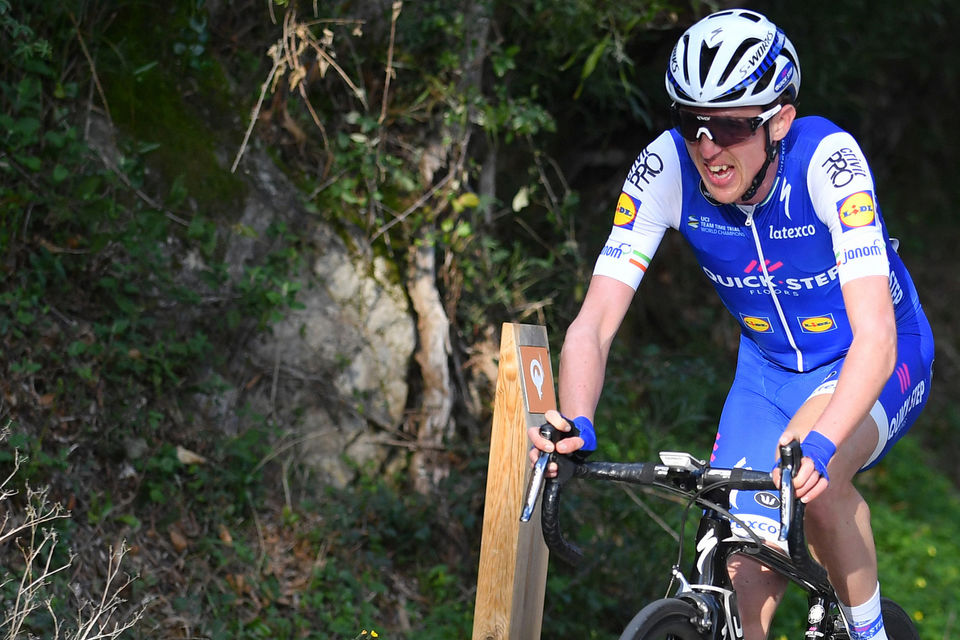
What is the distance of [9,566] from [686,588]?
2.49 meters

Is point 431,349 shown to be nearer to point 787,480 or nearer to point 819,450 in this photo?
point 819,450

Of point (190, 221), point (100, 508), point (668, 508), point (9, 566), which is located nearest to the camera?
point (9, 566)

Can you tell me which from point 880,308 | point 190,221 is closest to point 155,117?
point 190,221

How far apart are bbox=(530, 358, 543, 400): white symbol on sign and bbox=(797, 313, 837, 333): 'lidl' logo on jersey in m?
0.86

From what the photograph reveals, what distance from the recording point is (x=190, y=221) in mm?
Answer: 5094

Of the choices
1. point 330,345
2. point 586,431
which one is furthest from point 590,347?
point 330,345

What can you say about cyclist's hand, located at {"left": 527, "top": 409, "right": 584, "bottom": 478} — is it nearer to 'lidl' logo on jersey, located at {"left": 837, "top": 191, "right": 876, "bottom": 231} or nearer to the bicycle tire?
the bicycle tire

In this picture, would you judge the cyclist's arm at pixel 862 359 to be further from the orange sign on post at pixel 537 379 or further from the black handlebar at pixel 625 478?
the orange sign on post at pixel 537 379

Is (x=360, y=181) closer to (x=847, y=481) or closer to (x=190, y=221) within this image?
(x=190, y=221)

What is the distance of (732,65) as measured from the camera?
9.77 ft

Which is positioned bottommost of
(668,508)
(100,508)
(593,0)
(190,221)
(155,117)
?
(668,508)

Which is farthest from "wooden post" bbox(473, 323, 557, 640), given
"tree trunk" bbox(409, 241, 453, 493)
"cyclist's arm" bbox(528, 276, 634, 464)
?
"tree trunk" bbox(409, 241, 453, 493)

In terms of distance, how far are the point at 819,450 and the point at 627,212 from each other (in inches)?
45.0

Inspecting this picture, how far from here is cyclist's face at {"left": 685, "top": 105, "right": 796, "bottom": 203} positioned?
9.95ft
